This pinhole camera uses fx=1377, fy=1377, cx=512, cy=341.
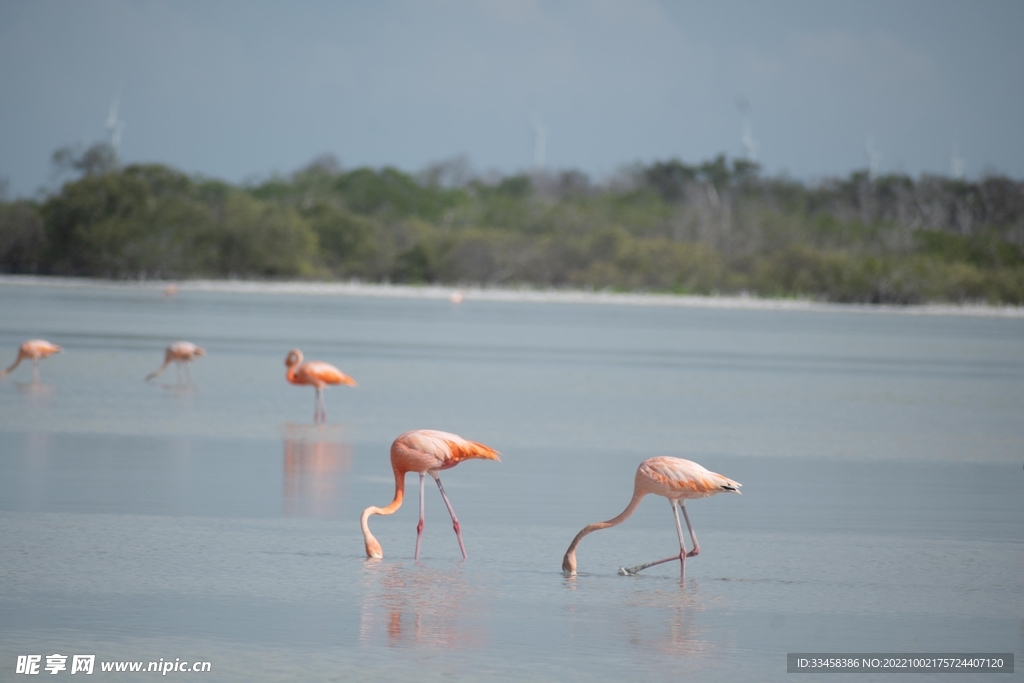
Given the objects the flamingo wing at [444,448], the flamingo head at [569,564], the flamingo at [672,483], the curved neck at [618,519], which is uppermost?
the flamingo wing at [444,448]

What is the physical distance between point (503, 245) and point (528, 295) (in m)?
4.64

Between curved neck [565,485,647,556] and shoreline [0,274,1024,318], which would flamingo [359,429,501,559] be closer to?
curved neck [565,485,647,556]

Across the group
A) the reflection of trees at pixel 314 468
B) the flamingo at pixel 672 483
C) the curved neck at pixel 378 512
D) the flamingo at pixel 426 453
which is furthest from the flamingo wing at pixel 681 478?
the reflection of trees at pixel 314 468

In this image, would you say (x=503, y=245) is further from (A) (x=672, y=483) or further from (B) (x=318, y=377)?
(A) (x=672, y=483)

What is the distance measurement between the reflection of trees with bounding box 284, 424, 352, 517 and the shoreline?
48859 millimetres

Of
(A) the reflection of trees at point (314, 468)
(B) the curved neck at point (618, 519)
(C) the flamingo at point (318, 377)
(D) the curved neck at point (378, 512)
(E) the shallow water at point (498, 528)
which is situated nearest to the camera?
(E) the shallow water at point (498, 528)

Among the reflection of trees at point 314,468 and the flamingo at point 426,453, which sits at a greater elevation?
the flamingo at point 426,453

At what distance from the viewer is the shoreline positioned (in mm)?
60375

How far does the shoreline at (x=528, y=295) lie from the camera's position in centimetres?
6038

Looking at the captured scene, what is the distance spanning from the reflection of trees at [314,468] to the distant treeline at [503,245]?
51379mm

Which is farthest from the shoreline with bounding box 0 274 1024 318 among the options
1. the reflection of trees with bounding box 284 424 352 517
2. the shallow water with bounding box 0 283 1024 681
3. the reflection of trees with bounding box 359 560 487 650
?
the reflection of trees with bounding box 359 560 487 650

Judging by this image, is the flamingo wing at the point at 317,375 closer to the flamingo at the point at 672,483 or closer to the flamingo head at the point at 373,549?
the flamingo head at the point at 373,549

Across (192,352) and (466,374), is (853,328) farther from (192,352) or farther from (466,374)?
(192,352)

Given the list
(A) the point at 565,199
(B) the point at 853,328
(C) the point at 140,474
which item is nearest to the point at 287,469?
(C) the point at 140,474
